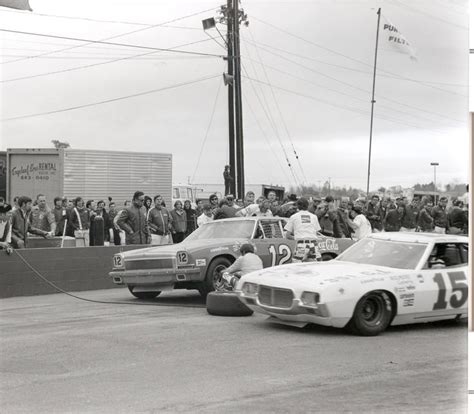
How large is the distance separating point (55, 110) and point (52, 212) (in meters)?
6.68

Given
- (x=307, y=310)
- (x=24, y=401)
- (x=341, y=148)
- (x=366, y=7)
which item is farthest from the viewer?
(x=307, y=310)

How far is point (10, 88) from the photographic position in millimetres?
6000

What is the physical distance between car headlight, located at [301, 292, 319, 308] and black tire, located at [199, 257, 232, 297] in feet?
8.52

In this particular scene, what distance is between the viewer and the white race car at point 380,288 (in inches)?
273

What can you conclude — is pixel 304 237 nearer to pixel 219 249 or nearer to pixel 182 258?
pixel 219 249

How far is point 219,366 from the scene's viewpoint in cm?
577

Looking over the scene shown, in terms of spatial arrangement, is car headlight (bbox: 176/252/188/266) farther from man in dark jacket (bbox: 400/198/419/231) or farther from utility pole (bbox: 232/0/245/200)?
man in dark jacket (bbox: 400/198/419/231)

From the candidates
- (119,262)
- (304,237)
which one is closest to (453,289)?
(304,237)

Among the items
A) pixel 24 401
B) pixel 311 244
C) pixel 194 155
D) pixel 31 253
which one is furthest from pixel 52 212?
pixel 24 401

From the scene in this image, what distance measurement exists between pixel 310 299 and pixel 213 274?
2.71m

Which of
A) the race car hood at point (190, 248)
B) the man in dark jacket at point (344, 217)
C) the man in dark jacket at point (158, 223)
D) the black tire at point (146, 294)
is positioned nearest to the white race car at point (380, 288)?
the man in dark jacket at point (344, 217)

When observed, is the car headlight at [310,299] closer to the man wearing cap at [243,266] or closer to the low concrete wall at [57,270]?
the man wearing cap at [243,266]

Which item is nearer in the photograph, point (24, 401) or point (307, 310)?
point (24, 401)

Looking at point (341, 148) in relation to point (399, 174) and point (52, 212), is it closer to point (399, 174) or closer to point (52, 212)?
point (399, 174)
